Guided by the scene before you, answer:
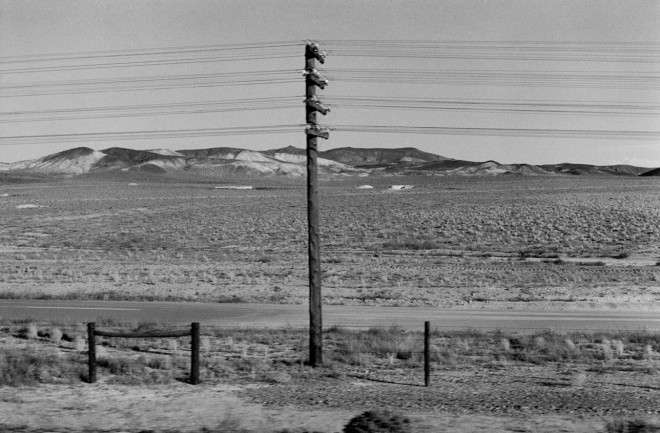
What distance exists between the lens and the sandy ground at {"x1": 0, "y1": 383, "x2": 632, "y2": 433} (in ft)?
44.8

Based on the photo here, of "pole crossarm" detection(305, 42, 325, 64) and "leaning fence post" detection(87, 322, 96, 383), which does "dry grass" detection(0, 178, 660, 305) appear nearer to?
"pole crossarm" detection(305, 42, 325, 64)

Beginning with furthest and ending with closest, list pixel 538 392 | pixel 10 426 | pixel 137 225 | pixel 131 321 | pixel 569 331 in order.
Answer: pixel 137 225, pixel 131 321, pixel 569 331, pixel 538 392, pixel 10 426

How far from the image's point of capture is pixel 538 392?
16547mm

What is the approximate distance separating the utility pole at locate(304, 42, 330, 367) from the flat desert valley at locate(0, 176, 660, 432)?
0.69m

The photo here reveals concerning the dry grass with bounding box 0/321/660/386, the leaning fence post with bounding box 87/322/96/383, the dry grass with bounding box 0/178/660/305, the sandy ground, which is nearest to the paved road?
the dry grass with bounding box 0/321/660/386

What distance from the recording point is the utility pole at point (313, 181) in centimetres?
1891

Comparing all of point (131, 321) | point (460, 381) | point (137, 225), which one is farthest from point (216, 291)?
point (137, 225)

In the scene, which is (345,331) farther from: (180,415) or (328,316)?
(180,415)

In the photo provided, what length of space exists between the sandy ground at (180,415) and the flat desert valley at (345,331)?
51 millimetres

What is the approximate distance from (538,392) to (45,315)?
17781mm

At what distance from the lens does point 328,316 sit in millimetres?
28438

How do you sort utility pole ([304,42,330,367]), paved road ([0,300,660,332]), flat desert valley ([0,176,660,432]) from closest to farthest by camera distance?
1. flat desert valley ([0,176,660,432])
2. utility pole ([304,42,330,367])
3. paved road ([0,300,660,332])

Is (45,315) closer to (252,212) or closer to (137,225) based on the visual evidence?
(137,225)

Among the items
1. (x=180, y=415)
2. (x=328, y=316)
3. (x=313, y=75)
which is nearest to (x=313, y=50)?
(x=313, y=75)
